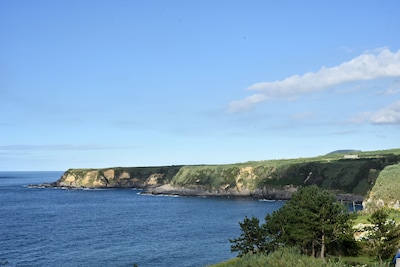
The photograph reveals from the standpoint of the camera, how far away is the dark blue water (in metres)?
70.1

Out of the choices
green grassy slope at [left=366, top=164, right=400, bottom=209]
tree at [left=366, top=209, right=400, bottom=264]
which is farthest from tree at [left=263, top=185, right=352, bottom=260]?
green grassy slope at [left=366, top=164, right=400, bottom=209]

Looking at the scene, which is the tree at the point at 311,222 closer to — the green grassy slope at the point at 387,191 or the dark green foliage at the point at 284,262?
the dark green foliage at the point at 284,262

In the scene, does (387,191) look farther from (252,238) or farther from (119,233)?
(252,238)

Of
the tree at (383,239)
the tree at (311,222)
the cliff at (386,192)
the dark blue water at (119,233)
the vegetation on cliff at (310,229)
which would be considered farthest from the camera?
the cliff at (386,192)

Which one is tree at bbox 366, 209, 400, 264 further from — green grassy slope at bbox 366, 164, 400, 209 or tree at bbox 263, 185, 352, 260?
green grassy slope at bbox 366, 164, 400, 209

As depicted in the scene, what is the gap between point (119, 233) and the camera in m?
95.8

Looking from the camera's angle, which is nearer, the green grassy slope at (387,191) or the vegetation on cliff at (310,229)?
the vegetation on cliff at (310,229)

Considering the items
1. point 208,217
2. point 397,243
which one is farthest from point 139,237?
point 397,243

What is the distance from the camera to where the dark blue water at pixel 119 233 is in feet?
230

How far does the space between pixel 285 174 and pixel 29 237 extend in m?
120

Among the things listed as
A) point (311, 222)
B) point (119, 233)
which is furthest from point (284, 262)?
point (119, 233)

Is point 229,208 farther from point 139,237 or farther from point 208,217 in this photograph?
point 139,237

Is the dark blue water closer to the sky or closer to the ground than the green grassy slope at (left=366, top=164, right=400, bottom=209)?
closer to the ground

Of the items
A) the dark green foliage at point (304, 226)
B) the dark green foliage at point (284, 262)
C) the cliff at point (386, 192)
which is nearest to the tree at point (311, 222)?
the dark green foliage at point (304, 226)
